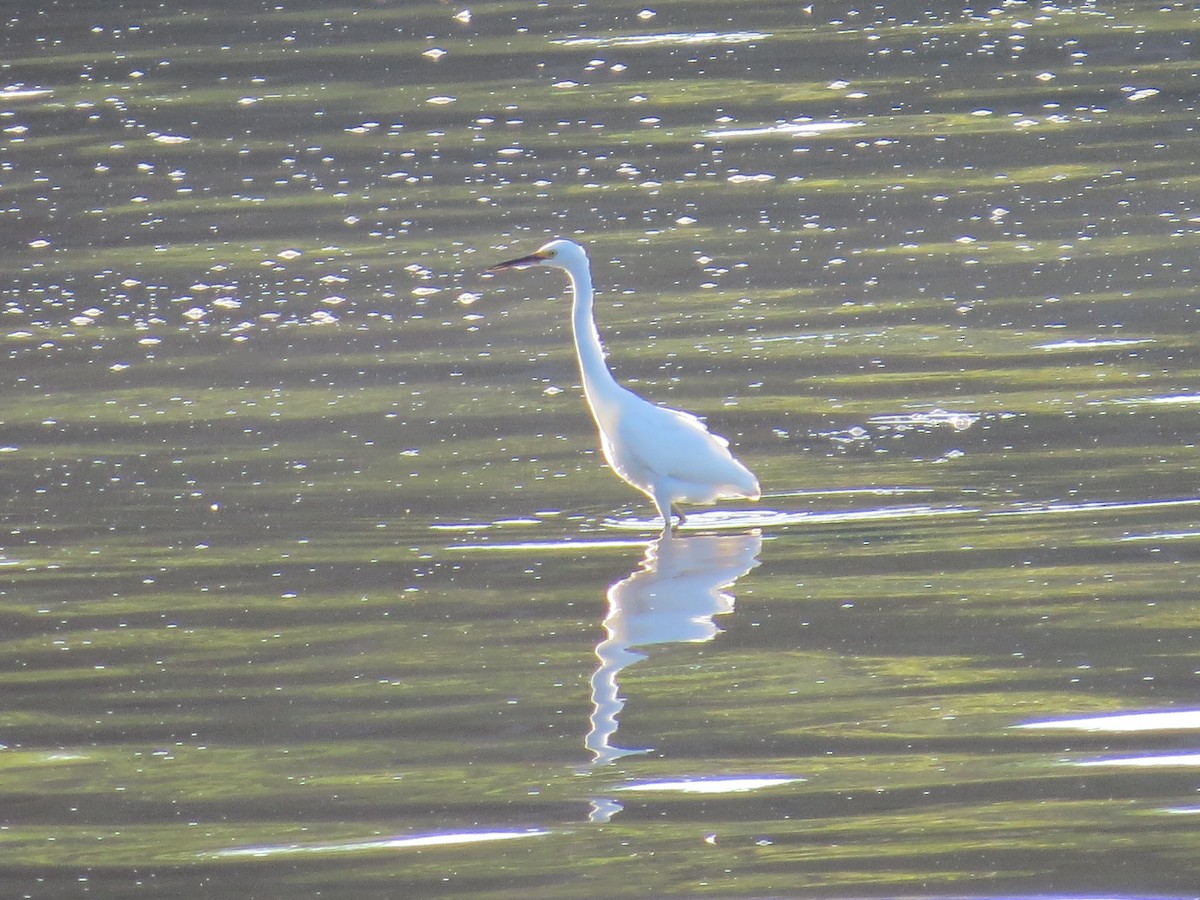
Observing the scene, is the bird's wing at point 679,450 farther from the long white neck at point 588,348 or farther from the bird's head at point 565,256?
the bird's head at point 565,256

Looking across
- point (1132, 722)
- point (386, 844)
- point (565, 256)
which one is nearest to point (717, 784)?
point (386, 844)

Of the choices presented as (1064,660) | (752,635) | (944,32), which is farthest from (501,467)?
(944,32)

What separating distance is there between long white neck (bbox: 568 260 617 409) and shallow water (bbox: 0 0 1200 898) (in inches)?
16.5

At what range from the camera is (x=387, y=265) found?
13406 mm

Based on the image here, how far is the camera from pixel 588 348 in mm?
9328

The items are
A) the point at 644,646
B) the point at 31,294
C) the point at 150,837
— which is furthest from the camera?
the point at 31,294

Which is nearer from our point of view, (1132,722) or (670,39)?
(1132,722)

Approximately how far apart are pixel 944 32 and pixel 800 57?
1.65 m

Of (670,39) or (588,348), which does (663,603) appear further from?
(670,39)

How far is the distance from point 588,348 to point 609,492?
64cm

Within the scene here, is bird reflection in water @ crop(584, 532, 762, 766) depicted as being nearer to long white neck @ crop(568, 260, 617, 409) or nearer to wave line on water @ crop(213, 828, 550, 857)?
wave line on water @ crop(213, 828, 550, 857)

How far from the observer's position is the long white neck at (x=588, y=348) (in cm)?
905

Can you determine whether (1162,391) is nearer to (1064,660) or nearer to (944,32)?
(1064,660)

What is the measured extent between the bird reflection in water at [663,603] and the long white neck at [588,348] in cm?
83
